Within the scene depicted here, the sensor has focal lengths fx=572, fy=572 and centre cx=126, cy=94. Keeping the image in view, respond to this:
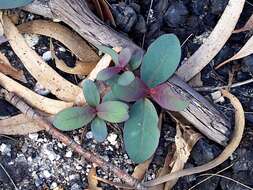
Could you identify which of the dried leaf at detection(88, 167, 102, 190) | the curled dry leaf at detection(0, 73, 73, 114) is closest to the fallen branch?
the dried leaf at detection(88, 167, 102, 190)

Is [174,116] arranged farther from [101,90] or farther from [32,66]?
[32,66]

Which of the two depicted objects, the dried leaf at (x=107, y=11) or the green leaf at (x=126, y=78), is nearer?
the green leaf at (x=126, y=78)

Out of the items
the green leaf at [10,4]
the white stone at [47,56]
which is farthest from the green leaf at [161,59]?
the green leaf at [10,4]

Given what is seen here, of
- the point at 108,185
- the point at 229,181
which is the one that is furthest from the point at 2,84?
the point at 229,181

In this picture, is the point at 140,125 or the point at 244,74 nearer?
the point at 140,125

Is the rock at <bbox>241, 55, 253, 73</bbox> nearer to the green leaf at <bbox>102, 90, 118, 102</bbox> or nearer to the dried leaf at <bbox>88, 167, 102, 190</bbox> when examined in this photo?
the green leaf at <bbox>102, 90, 118, 102</bbox>

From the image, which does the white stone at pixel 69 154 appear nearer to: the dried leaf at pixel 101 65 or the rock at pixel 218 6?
the dried leaf at pixel 101 65

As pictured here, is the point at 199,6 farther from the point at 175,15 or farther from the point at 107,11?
the point at 107,11
